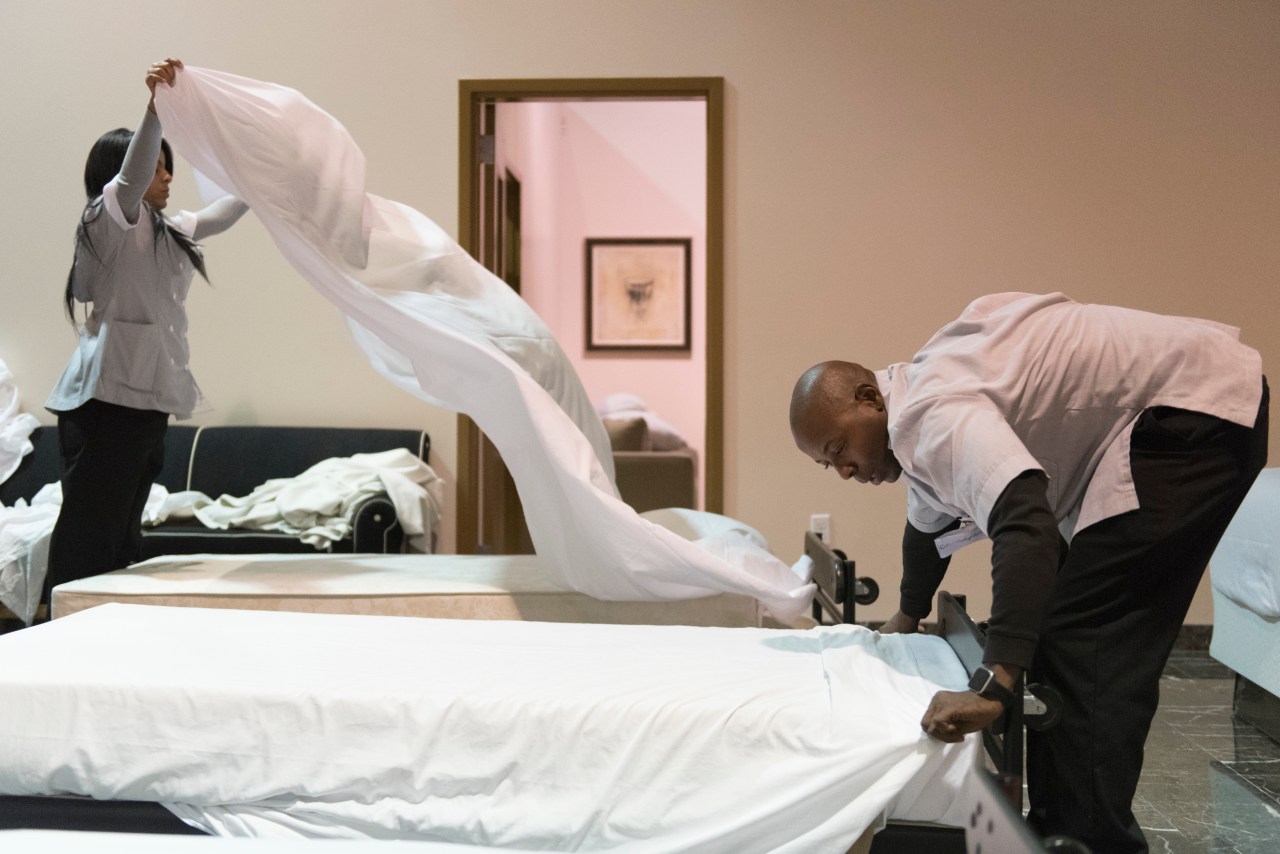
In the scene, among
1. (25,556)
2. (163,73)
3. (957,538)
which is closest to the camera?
(957,538)

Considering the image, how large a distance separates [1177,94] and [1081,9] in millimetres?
515

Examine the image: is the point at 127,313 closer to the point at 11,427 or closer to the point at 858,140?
the point at 11,427

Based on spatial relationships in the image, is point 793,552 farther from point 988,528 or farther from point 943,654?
point 988,528

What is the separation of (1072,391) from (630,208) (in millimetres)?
6652

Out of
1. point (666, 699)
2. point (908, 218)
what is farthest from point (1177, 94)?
point (666, 699)

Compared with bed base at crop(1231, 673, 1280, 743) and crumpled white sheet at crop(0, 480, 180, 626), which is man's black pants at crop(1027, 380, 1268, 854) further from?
→ crumpled white sheet at crop(0, 480, 180, 626)

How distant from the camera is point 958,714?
5.04 ft

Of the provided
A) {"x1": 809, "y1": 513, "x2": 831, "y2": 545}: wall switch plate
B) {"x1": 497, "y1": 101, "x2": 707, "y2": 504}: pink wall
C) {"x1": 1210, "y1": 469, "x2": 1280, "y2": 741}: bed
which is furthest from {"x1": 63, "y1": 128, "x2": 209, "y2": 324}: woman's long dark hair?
{"x1": 497, "y1": 101, "x2": 707, "y2": 504}: pink wall

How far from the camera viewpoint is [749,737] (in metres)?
1.70

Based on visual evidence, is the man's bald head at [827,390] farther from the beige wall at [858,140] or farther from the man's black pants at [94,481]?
the beige wall at [858,140]

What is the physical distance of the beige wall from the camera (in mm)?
4551

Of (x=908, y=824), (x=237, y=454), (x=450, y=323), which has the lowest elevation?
(x=908, y=824)

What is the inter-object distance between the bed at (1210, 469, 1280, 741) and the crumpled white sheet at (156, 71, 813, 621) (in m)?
1.27

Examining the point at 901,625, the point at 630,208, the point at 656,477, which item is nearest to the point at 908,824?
the point at 901,625
